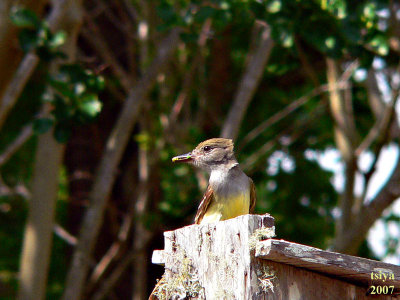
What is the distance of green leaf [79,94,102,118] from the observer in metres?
5.76

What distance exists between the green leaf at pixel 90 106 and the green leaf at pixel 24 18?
760 millimetres

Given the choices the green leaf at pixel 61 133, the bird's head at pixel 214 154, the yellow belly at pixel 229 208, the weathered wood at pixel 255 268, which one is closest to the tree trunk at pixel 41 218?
the green leaf at pixel 61 133

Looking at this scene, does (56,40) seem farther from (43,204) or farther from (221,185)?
(221,185)

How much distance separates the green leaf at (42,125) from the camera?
5.69 m

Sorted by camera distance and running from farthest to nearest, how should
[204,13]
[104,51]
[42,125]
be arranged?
[104,51], [204,13], [42,125]

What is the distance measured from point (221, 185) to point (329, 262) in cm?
165

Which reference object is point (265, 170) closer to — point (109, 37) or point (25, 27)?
point (109, 37)

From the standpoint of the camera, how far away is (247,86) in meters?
7.96

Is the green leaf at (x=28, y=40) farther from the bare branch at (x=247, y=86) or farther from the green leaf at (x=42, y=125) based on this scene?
the bare branch at (x=247, y=86)

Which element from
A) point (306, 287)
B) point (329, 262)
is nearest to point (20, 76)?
point (306, 287)

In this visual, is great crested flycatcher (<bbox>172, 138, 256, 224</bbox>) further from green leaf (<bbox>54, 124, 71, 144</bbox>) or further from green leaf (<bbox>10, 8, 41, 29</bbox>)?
green leaf (<bbox>10, 8, 41, 29</bbox>)

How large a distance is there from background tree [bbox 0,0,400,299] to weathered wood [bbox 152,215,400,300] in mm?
2524

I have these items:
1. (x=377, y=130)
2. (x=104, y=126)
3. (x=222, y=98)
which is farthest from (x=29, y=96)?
(x=377, y=130)

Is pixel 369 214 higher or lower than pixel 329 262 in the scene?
higher
